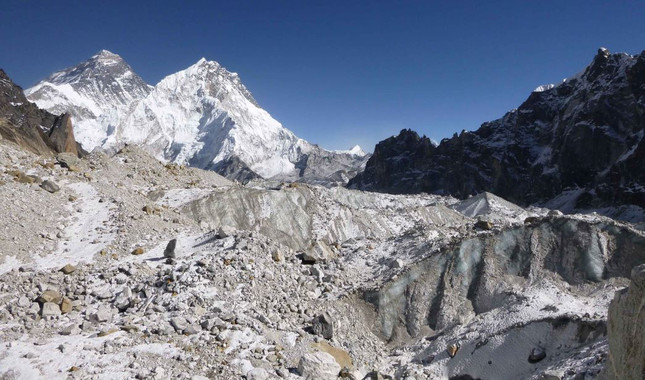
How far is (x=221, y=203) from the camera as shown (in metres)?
27.3

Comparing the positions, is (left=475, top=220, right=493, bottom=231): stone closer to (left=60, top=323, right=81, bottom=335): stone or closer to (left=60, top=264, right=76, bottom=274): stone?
(left=60, top=323, right=81, bottom=335): stone

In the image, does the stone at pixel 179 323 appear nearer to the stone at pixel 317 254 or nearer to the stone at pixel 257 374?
the stone at pixel 257 374

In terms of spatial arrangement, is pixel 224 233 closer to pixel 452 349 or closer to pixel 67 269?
pixel 67 269

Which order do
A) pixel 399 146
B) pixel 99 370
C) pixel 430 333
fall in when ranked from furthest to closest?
pixel 399 146
pixel 430 333
pixel 99 370

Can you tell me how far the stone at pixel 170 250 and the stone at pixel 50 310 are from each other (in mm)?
3728

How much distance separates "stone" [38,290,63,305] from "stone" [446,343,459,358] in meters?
11.2

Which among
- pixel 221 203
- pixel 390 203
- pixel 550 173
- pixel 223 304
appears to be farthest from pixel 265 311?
pixel 550 173

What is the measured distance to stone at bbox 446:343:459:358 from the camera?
43.2 ft

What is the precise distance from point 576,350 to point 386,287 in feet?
21.4

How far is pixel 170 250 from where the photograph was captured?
15.1 metres

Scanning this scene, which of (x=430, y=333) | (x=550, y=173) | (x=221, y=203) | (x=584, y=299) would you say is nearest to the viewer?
(x=584, y=299)

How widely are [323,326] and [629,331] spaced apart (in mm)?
8065

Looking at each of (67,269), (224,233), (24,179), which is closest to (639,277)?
(224,233)

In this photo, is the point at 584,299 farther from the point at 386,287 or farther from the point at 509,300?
the point at 386,287
